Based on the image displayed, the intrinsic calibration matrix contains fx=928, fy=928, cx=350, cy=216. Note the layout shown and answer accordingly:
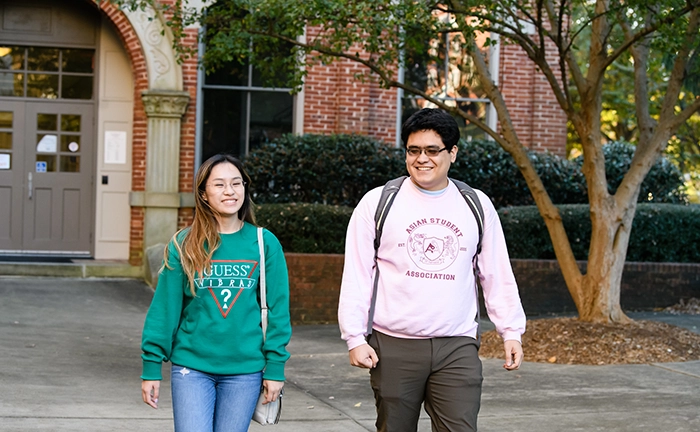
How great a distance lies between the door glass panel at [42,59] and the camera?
14023 mm

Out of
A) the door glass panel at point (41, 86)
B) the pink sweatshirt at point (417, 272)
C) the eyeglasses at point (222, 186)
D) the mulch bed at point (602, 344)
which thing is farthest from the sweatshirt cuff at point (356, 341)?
the door glass panel at point (41, 86)

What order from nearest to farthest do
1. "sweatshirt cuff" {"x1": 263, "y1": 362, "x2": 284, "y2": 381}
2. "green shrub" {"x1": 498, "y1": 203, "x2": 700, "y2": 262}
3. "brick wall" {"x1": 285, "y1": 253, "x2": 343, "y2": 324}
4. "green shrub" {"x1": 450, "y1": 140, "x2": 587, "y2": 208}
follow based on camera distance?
"sweatshirt cuff" {"x1": 263, "y1": 362, "x2": 284, "y2": 381} → "brick wall" {"x1": 285, "y1": 253, "x2": 343, "y2": 324} → "green shrub" {"x1": 498, "y1": 203, "x2": 700, "y2": 262} → "green shrub" {"x1": 450, "y1": 140, "x2": 587, "y2": 208}

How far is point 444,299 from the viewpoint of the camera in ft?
12.5

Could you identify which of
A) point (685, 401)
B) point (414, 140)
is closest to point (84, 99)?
point (685, 401)

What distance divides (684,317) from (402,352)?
834 centimetres

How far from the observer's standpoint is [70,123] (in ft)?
46.2

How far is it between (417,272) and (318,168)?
8.81 m

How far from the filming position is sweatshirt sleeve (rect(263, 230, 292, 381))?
3703mm

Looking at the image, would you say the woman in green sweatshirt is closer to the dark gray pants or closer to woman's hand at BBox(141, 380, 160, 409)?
woman's hand at BBox(141, 380, 160, 409)

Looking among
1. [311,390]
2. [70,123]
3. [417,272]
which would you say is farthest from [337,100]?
[417,272]

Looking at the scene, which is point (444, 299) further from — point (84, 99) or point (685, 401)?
point (84, 99)

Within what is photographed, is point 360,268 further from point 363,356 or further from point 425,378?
point 425,378

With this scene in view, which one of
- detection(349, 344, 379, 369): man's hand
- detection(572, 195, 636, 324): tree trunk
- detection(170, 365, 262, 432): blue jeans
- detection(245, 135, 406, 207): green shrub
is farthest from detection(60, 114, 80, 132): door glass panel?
detection(349, 344, 379, 369): man's hand

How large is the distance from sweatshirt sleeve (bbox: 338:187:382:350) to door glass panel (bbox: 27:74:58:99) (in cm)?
1124
